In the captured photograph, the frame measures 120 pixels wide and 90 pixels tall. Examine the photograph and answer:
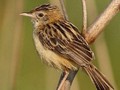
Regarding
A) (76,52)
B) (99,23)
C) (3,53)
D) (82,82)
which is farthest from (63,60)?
(82,82)

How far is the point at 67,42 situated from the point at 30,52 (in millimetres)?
972

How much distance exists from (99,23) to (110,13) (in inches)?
2.6

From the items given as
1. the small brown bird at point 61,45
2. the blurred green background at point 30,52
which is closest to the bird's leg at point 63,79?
the small brown bird at point 61,45

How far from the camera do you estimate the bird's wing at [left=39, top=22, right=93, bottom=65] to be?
258 cm

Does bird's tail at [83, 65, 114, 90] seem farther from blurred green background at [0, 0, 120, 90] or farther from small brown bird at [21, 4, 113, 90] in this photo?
blurred green background at [0, 0, 120, 90]

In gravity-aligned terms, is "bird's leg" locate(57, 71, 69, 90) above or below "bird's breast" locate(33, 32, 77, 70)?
below

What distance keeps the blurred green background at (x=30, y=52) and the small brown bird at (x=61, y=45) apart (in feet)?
0.35

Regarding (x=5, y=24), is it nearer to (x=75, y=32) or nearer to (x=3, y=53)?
(x=3, y=53)

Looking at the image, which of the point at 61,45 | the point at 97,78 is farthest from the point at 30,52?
the point at 97,78

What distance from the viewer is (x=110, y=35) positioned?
3.52m

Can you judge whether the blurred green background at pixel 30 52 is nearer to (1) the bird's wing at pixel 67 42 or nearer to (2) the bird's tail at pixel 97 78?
(1) the bird's wing at pixel 67 42

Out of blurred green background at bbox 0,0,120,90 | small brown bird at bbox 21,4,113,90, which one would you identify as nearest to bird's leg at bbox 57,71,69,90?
small brown bird at bbox 21,4,113,90

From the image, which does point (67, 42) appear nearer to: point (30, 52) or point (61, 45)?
point (61, 45)

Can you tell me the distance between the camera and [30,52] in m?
3.60
